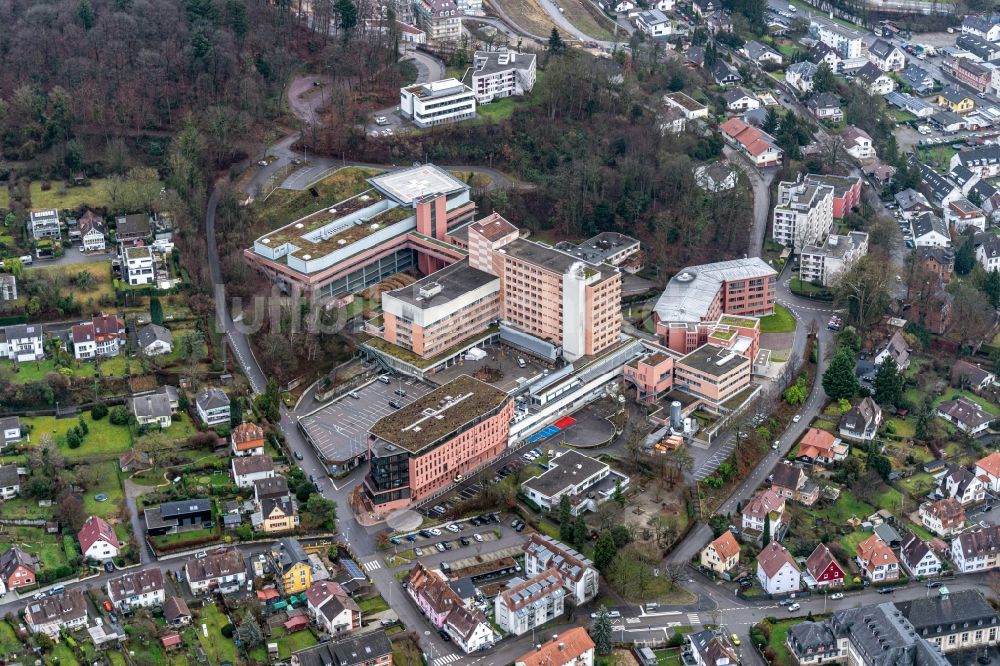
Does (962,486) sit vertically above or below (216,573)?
below

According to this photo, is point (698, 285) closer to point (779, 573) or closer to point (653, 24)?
point (779, 573)

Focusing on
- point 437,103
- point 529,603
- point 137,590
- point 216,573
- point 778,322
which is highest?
point 437,103

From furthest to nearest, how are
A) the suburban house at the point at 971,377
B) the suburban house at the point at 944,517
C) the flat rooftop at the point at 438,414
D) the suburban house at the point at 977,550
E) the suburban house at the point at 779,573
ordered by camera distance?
the suburban house at the point at 971,377, the flat rooftop at the point at 438,414, the suburban house at the point at 944,517, the suburban house at the point at 977,550, the suburban house at the point at 779,573

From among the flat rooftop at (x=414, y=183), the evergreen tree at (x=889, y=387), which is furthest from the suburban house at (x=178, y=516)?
the evergreen tree at (x=889, y=387)

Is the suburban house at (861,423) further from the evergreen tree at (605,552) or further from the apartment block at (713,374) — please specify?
the evergreen tree at (605,552)

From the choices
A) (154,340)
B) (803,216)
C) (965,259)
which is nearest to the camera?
(154,340)

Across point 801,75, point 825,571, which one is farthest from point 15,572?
point 801,75

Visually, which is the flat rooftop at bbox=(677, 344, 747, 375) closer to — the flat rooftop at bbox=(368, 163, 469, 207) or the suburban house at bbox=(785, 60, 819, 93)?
the flat rooftop at bbox=(368, 163, 469, 207)
